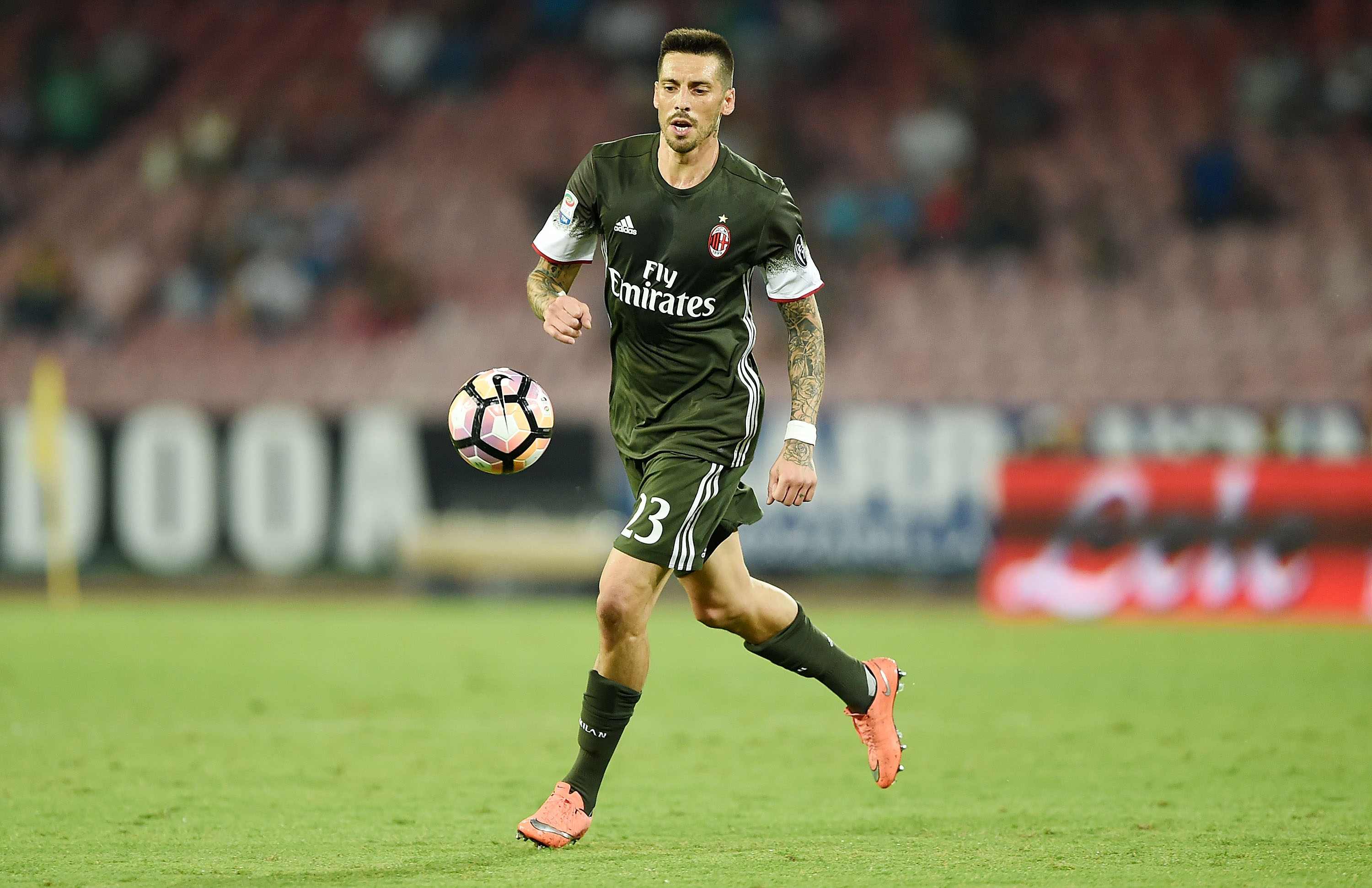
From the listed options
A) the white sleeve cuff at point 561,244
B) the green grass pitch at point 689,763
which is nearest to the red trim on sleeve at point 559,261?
the white sleeve cuff at point 561,244

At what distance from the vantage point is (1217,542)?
1284cm

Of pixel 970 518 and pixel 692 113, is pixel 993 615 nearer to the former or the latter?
pixel 970 518

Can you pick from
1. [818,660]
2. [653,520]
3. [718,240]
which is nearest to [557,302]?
[718,240]

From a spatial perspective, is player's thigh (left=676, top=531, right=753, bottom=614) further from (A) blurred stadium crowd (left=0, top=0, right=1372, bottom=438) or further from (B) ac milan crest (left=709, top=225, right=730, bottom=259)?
(A) blurred stadium crowd (left=0, top=0, right=1372, bottom=438)

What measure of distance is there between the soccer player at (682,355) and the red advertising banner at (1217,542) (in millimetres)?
8089

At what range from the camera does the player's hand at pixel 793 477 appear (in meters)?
5.11

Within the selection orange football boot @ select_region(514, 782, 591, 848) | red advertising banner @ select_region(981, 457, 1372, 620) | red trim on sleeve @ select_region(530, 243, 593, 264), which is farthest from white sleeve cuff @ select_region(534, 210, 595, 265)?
red advertising banner @ select_region(981, 457, 1372, 620)

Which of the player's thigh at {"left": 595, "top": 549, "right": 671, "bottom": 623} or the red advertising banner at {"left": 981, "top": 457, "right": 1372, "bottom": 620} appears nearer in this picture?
the player's thigh at {"left": 595, "top": 549, "right": 671, "bottom": 623}

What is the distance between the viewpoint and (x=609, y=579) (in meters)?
4.94

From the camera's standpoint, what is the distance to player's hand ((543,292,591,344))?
4852 mm

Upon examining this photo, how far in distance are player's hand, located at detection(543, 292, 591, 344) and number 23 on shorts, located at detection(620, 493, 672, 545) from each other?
0.55m

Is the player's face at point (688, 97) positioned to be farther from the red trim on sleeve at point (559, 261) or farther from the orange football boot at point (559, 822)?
the orange football boot at point (559, 822)

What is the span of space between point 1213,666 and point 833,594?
198 inches

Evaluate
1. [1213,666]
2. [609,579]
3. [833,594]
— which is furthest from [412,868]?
[833,594]
